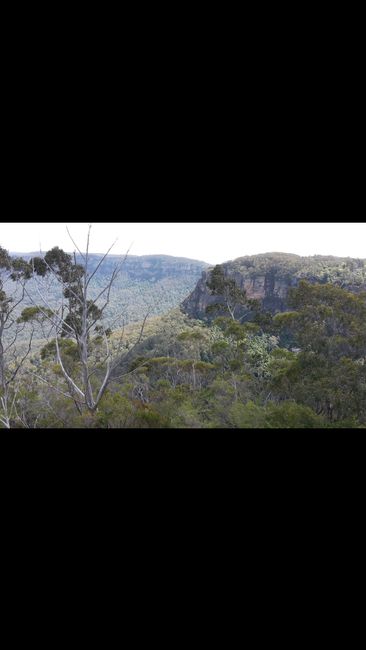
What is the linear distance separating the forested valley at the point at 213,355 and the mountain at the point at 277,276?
41 millimetres

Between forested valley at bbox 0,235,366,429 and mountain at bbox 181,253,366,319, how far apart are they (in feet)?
0.13

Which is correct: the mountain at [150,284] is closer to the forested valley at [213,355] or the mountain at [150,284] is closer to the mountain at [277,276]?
the forested valley at [213,355]

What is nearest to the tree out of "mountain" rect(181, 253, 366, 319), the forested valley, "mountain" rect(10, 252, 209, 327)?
the forested valley

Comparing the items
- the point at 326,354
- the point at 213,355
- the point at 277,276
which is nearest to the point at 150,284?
the point at 277,276

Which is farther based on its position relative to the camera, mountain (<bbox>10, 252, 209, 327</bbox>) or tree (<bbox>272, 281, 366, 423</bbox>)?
mountain (<bbox>10, 252, 209, 327</bbox>)

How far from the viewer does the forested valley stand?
497cm

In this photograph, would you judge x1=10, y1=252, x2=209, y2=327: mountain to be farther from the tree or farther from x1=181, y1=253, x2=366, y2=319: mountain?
the tree

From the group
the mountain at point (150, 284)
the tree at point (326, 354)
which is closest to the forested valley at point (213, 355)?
the tree at point (326, 354)
